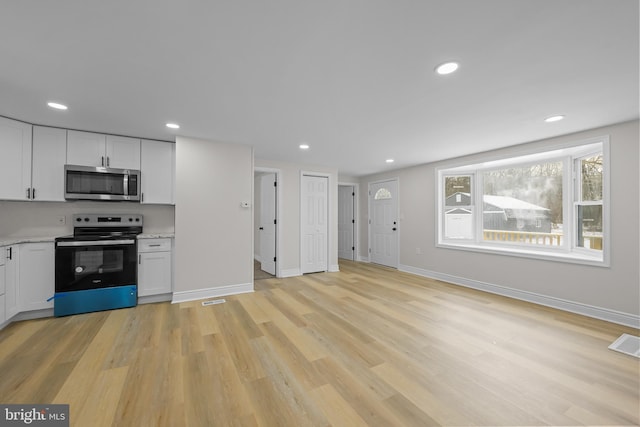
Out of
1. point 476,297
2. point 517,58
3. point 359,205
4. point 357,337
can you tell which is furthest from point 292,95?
point 359,205

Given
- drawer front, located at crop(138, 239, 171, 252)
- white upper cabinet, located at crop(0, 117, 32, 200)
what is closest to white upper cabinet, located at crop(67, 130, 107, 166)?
white upper cabinet, located at crop(0, 117, 32, 200)

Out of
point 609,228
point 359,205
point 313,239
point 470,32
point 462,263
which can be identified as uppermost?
point 470,32

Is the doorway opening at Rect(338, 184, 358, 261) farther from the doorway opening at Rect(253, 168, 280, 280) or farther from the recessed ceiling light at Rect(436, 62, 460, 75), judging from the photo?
the recessed ceiling light at Rect(436, 62, 460, 75)

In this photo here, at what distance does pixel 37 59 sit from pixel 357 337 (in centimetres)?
346

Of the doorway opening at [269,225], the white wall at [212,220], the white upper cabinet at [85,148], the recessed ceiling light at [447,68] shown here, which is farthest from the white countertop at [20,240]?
the recessed ceiling light at [447,68]

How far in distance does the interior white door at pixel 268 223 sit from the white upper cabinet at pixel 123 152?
2.29 m

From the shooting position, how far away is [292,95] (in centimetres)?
230

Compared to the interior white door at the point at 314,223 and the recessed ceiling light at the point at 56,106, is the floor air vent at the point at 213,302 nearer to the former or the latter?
the interior white door at the point at 314,223

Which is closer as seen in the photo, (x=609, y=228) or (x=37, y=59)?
(x=37, y=59)

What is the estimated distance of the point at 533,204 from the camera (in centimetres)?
399

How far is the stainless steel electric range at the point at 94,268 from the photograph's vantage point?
2992 mm

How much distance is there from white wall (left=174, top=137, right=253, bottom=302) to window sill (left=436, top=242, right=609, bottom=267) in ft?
12.7

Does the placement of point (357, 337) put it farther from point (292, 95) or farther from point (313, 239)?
point (313, 239)

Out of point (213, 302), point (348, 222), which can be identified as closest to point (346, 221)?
point (348, 222)
